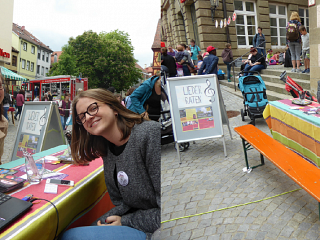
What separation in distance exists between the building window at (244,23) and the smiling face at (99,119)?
96 centimetres

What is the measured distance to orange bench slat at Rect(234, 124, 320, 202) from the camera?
1.29 metres

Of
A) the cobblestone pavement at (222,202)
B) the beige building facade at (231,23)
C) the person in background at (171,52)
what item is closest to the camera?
the person in background at (171,52)

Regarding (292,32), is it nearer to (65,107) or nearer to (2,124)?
(65,107)

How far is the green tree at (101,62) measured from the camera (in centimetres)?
72

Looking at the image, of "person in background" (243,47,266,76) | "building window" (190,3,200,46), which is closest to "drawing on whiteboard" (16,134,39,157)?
"building window" (190,3,200,46)

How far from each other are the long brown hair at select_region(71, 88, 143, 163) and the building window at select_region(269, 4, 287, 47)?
1.21 m

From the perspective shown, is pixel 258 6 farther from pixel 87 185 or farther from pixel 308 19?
pixel 87 185

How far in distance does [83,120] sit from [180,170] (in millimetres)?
663

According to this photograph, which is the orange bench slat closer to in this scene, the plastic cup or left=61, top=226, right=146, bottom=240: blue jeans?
left=61, top=226, right=146, bottom=240: blue jeans

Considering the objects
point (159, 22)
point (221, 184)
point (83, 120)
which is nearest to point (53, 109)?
point (83, 120)

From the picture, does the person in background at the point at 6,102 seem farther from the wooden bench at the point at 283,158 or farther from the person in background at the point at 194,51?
the wooden bench at the point at 283,158

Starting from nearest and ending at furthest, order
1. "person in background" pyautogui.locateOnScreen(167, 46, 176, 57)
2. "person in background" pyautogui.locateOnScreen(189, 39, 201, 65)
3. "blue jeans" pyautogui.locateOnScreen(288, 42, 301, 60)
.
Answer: "person in background" pyautogui.locateOnScreen(167, 46, 176, 57) → "person in background" pyautogui.locateOnScreen(189, 39, 201, 65) → "blue jeans" pyautogui.locateOnScreen(288, 42, 301, 60)

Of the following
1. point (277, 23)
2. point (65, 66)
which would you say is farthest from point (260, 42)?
point (65, 66)

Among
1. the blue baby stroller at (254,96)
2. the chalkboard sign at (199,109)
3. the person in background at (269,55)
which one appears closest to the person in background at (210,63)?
the chalkboard sign at (199,109)
